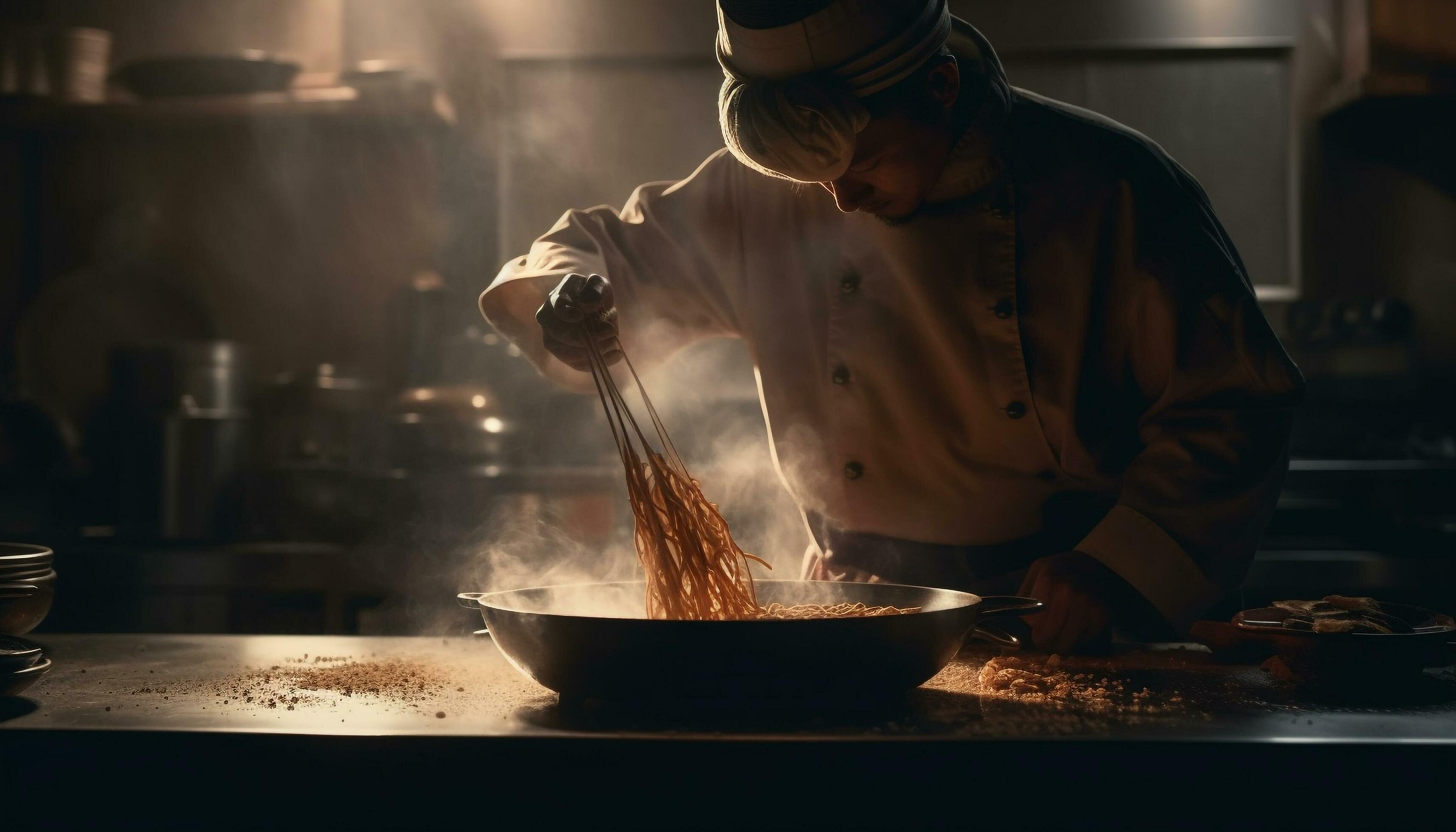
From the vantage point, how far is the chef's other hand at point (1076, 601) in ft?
4.60

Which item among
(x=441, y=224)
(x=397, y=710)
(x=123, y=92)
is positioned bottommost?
(x=397, y=710)

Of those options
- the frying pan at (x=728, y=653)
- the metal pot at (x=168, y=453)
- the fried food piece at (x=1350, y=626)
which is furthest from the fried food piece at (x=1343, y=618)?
the metal pot at (x=168, y=453)

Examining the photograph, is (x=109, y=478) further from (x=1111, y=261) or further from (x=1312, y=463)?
(x=1312, y=463)

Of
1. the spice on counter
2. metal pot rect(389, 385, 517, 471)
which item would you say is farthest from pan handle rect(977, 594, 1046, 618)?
metal pot rect(389, 385, 517, 471)

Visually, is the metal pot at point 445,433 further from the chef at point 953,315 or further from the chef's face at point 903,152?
the chef's face at point 903,152

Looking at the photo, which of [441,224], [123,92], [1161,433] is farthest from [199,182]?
[1161,433]

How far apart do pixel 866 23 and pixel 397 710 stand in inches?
36.5

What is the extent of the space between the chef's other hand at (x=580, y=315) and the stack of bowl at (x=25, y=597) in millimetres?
627

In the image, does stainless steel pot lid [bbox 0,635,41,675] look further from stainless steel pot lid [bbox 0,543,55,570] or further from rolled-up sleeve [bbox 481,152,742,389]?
rolled-up sleeve [bbox 481,152,742,389]

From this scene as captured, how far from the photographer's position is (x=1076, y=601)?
1403 millimetres

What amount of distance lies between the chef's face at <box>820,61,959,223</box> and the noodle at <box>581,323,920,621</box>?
0.39 m

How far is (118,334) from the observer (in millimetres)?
4047

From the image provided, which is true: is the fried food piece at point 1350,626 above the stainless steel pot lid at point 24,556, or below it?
below

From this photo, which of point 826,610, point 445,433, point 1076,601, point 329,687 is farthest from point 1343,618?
point 445,433
